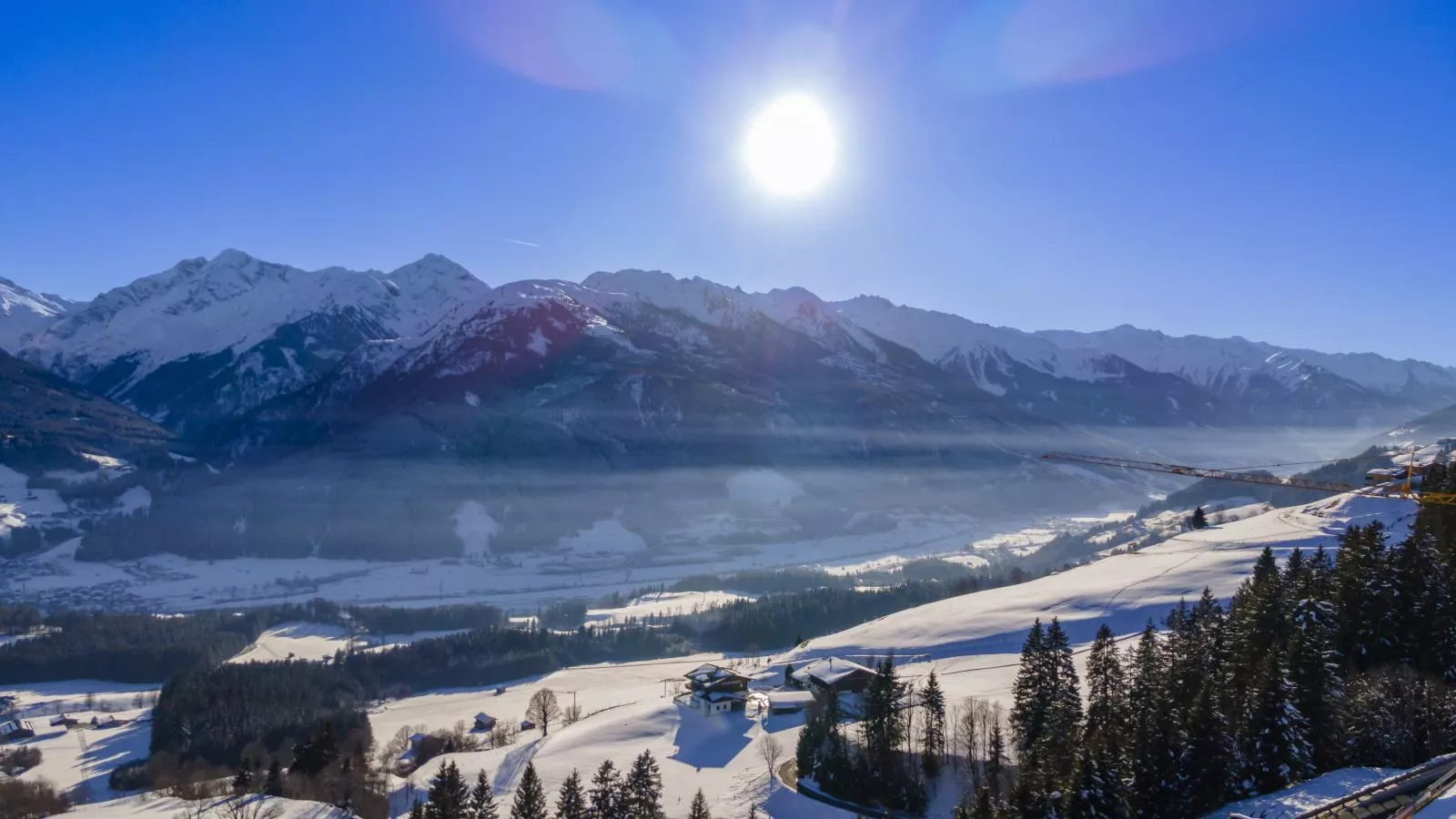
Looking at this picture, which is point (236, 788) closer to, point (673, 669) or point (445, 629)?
point (673, 669)

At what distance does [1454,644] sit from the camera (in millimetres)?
38125

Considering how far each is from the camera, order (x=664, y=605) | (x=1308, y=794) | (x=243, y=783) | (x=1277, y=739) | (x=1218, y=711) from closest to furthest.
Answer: (x=1308, y=794)
(x=1277, y=739)
(x=1218, y=711)
(x=243, y=783)
(x=664, y=605)

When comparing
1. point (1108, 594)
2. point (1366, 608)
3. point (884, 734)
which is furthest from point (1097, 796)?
point (1108, 594)

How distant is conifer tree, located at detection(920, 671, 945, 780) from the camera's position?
49.2 metres

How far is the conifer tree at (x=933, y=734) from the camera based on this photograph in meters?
49.2

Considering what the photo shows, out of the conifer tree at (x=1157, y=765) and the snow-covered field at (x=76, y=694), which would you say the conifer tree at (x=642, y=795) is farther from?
the snow-covered field at (x=76, y=694)

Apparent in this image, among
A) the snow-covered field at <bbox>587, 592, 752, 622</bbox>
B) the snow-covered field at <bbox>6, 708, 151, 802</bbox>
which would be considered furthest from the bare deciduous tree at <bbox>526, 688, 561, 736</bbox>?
the snow-covered field at <bbox>587, 592, 752, 622</bbox>

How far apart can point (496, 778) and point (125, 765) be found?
43.2 meters

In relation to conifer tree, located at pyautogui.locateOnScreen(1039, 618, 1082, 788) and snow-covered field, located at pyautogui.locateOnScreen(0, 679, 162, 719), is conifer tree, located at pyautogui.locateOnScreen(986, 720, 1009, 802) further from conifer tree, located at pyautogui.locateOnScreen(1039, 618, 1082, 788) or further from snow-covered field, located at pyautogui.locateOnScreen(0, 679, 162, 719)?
snow-covered field, located at pyautogui.locateOnScreen(0, 679, 162, 719)

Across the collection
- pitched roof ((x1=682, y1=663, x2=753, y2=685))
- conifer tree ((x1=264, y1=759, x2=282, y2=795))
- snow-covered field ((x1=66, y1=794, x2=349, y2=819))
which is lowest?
conifer tree ((x1=264, y1=759, x2=282, y2=795))

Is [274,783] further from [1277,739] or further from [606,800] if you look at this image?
[1277,739]

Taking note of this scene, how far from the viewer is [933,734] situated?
50750 mm

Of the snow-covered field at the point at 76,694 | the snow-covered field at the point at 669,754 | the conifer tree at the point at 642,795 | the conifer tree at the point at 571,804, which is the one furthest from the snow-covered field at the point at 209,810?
the snow-covered field at the point at 76,694

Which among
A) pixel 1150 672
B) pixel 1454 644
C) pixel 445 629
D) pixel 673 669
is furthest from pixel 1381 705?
pixel 445 629
